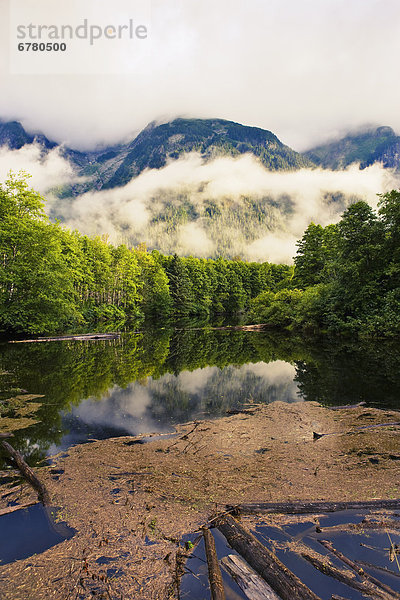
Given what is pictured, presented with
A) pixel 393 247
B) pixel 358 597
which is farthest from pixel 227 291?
pixel 358 597

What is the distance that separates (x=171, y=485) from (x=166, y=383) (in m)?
8.08

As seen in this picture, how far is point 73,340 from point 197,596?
92.0 feet

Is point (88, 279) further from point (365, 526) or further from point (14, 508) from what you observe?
point (365, 526)

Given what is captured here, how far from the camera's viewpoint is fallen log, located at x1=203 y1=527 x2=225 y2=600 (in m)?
3.12

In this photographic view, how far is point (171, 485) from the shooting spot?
209 inches

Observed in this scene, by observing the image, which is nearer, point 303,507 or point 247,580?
point 247,580

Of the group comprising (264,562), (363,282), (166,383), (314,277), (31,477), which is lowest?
(166,383)

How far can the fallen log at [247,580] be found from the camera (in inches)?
120

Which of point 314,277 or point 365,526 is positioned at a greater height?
point 314,277

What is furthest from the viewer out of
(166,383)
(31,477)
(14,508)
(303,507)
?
(166,383)

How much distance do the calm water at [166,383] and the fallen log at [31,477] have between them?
379 millimetres

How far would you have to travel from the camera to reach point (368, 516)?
4379 millimetres

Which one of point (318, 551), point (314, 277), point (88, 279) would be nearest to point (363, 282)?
point (314, 277)

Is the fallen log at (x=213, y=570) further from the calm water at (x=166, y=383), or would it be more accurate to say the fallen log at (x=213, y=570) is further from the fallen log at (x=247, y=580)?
the calm water at (x=166, y=383)
